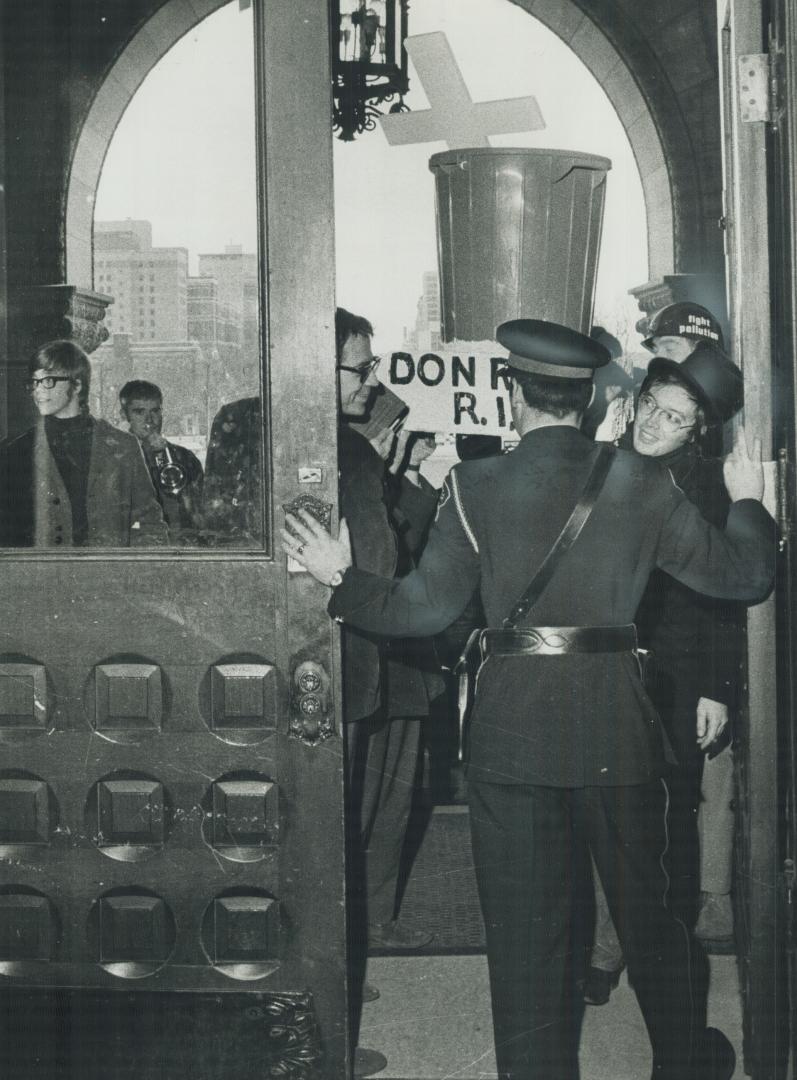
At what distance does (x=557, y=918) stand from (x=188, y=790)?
34.3 inches

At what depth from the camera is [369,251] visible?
594 cm

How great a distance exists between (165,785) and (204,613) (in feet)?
1.32

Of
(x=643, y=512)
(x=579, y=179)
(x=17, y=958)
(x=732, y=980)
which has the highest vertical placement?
(x=579, y=179)

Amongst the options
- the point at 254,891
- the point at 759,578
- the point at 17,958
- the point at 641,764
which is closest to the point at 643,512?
the point at 759,578

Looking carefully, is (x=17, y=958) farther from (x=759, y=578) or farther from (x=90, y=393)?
(x=759, y=578)

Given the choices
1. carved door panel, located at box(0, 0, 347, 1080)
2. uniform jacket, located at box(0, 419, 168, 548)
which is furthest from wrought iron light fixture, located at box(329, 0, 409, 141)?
uniform jacket, located at box(0, 419, 168, 548)

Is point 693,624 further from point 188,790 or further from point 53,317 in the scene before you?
point 53,317

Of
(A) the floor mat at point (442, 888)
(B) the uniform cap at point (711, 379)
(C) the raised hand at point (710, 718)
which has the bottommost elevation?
(A) the floor mat at point (442, 888)

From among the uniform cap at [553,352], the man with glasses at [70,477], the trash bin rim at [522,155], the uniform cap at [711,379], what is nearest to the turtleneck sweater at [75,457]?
the man with glasses at [70,477]

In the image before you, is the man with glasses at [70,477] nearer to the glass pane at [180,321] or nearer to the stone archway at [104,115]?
the glass pane at [180,321]

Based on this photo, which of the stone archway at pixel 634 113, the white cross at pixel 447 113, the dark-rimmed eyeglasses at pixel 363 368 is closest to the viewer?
the dark-rimmed eyeglasses at pixel 363 368

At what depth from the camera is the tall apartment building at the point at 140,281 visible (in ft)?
9.65

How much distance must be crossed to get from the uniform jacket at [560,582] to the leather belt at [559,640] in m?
0.01

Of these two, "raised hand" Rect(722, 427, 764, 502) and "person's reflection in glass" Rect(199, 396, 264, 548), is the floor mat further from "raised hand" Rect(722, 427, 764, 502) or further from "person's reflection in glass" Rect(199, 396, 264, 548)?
"raised hand" Rect(722, 427, 764, 502)
